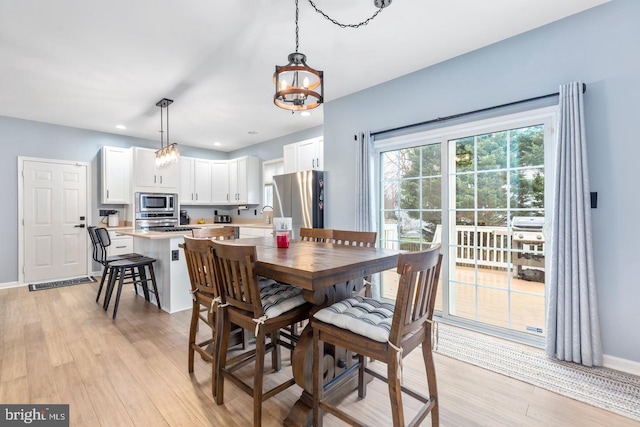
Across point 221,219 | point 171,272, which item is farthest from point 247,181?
point 171,272

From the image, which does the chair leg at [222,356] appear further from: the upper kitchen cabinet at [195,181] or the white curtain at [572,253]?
the upper kitchen cabinet at [195,181]

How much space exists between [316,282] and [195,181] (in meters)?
5.61

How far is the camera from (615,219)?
2.19m

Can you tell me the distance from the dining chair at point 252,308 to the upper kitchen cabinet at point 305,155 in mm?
2985

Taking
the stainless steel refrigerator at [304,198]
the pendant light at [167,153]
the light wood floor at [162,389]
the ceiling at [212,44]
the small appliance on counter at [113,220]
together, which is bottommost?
the light wood floor at [162,389]

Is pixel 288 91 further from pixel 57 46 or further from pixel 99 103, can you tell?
pixel 99 103

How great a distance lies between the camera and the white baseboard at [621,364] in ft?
6.93

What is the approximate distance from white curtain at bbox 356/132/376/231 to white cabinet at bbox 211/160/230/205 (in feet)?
13.0

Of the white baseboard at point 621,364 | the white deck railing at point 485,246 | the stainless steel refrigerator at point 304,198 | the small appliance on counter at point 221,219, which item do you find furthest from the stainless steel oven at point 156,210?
the white baseboard at point 621,364

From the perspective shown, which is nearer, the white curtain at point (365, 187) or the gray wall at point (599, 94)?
the gray wall at point (599, 94)

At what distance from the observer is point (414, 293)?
1.39 m

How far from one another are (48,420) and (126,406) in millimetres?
396

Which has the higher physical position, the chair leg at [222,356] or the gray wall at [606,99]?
the gray wall at [606,99]

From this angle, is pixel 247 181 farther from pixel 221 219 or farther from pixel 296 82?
pixel 296 82
